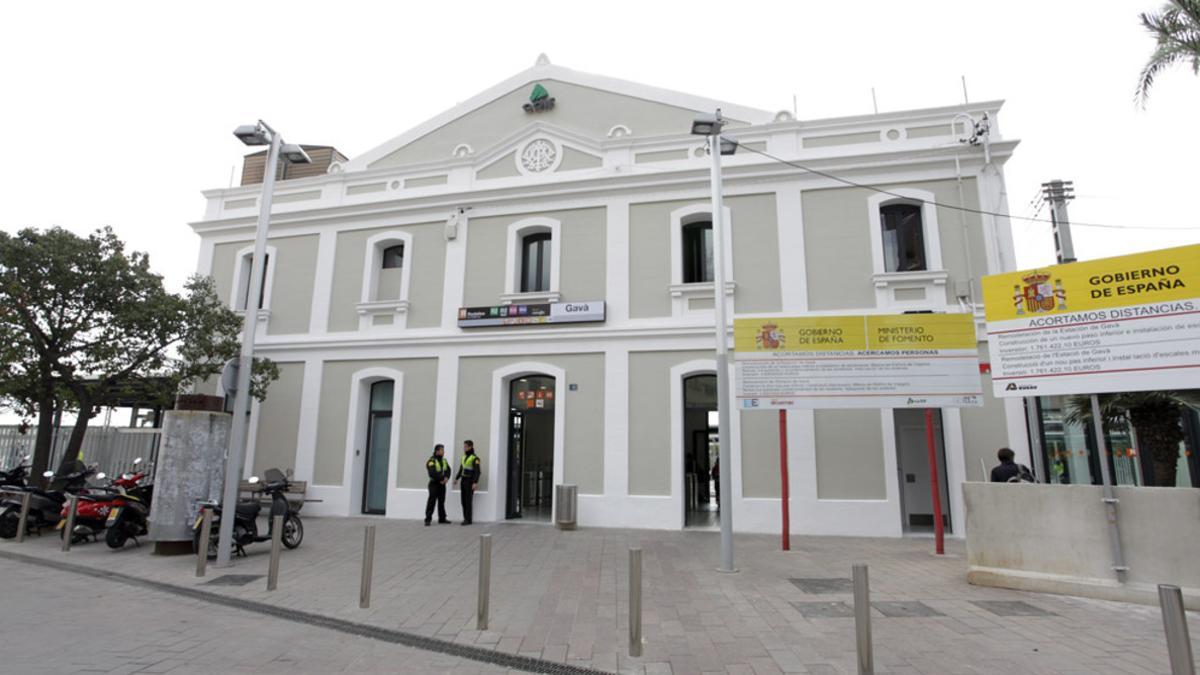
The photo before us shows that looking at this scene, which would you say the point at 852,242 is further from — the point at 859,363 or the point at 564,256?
the point at 564,256

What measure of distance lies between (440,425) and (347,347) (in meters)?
3.29

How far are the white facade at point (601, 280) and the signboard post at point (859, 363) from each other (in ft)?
5.55

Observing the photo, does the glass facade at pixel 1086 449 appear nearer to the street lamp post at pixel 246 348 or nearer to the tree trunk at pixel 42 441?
the street lamp post at pixel 246 348

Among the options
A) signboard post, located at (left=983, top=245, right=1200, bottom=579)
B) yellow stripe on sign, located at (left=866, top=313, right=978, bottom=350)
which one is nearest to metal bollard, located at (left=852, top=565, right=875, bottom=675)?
signboard post, located at (left=983, top=245, right=1200, bottom=579)

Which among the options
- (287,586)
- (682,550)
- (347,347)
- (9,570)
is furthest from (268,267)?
(682,550)

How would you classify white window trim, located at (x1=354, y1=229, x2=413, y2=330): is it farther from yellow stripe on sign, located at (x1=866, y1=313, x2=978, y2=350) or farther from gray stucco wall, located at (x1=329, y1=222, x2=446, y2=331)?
yellow stripe on sign, located at (x1=866, y1=313, x2=978, y2=350)

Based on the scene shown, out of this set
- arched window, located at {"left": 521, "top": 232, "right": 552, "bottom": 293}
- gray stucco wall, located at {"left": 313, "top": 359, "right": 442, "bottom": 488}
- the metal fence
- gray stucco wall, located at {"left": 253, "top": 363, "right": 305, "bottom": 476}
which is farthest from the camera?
the metal fence

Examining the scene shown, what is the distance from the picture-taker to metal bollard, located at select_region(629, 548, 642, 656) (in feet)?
17.0

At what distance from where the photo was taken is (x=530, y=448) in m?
15.4

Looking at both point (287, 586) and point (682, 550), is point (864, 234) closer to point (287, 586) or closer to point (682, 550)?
point (682, 550)

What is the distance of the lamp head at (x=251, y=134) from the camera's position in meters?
9.68

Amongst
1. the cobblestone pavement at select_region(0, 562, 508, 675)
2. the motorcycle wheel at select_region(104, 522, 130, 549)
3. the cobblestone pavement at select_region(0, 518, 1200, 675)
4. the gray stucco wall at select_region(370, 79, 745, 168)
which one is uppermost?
the gray stucco wall at select_region(370, 79, 745, 168)

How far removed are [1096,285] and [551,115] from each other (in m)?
12.3

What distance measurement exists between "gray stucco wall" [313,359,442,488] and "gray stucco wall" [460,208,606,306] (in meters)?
2.19
